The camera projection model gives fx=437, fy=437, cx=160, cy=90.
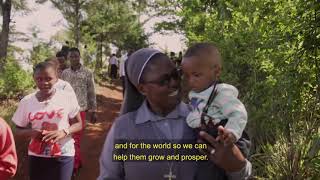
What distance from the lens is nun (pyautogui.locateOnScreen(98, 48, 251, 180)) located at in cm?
191

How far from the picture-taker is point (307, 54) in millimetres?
5238

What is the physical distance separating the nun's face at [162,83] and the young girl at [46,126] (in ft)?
6.74

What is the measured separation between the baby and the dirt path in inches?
210

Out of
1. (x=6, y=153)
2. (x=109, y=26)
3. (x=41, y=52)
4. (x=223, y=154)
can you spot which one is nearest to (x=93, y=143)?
(x=6, y=153)

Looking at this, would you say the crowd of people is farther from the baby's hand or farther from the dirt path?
the dirt path

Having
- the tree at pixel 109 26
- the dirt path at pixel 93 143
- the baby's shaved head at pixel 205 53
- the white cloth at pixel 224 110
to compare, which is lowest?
the dirt path at pixel 93 143

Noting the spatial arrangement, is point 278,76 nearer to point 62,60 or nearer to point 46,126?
point 46,126

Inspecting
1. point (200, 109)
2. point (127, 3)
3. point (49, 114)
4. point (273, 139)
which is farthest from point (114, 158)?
point (127, 3)

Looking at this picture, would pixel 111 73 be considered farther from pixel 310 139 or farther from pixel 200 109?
pixel 200 109

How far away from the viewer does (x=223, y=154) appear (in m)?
1.75

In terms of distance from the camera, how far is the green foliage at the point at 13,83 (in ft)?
45.1

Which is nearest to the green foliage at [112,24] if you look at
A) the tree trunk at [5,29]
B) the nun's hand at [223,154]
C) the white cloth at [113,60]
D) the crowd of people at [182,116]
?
the white cloth at [113,60]

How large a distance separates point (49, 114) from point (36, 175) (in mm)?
605

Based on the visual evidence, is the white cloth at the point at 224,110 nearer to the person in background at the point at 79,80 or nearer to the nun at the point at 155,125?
the nun at the point at 155,125
